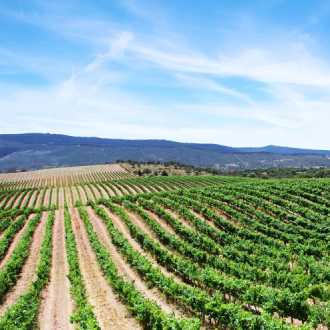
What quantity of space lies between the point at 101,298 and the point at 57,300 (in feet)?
8.55

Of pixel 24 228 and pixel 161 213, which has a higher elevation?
pixel 161 213

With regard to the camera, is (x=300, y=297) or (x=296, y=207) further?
(x=296, y=207)

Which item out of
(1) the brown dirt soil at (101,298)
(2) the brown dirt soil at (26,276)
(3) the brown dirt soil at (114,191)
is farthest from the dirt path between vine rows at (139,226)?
(3) the brown dirt soil at (114,191)

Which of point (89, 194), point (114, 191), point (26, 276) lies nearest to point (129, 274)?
point (26, 276)

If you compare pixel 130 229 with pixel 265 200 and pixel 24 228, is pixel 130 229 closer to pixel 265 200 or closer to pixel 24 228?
pixel 24 228

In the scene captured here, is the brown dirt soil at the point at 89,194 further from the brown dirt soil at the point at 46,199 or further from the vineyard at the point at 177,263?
the vineyard at the point at 177,263

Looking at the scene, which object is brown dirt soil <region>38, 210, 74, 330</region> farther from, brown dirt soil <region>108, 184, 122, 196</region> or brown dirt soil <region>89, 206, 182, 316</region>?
brown dirt soil <region>108, 184, 122, 196</region>

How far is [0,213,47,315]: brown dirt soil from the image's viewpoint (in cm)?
2022

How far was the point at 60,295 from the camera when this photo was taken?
20.3 metres

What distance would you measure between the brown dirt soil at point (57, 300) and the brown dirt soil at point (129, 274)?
3.67m

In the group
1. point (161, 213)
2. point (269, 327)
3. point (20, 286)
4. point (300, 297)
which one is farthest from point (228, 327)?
point (161, 213)

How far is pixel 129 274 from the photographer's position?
2297 centimetres

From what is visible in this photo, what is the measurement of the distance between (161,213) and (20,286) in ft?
55.6

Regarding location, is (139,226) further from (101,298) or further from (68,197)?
(68,197)
